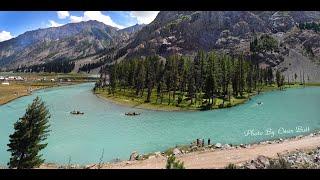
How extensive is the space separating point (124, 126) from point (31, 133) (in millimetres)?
3088

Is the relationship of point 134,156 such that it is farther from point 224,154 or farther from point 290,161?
point 290,161

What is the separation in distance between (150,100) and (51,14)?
223 inches

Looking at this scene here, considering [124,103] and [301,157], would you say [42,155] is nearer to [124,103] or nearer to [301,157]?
[124,103]

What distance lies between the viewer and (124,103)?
1625cm

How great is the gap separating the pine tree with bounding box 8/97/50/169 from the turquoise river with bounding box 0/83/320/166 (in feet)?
0.61

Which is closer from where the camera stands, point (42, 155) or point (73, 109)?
point (42, 155)

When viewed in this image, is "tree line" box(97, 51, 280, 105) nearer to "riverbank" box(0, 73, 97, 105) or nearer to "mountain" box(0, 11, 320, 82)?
"mountain" box(0, 11, 320, 82)

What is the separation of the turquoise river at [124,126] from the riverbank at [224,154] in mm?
301

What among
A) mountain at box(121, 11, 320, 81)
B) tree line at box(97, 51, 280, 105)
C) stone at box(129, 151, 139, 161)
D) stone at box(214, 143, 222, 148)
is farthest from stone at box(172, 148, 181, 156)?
mountain at box(121, 11, 320, 81)

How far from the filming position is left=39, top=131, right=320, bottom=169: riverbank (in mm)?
13016

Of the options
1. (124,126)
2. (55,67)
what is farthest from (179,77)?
(55,67)

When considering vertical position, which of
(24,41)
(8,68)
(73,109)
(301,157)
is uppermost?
(24,41)
